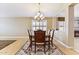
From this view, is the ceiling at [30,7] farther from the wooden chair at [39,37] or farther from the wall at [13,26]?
the wall at [13,26]

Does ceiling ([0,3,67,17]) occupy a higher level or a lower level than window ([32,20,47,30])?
higher

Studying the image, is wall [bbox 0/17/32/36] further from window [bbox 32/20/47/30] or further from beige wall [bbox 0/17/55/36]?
window [bbox 32/20/47/30]

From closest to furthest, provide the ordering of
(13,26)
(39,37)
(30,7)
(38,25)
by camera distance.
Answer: (39,37) → (30,7) → (38,25) → (13,26)

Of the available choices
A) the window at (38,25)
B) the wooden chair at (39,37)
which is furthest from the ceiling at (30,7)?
the window at (38,25)

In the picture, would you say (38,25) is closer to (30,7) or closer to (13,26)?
(13,26)

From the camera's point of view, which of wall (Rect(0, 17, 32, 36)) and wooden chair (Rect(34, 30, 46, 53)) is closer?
wooden chair (Rect(34, 30, 46, 53))

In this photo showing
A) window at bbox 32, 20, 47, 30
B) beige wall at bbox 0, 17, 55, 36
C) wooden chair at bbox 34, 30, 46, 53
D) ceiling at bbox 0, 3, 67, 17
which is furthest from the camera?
beige wall at bbox 0, 17, 55, 36

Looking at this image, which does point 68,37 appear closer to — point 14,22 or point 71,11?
point 71,11

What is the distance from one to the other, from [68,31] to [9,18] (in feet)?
34.7

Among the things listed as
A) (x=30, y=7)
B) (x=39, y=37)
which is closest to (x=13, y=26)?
(x=30, y=7)

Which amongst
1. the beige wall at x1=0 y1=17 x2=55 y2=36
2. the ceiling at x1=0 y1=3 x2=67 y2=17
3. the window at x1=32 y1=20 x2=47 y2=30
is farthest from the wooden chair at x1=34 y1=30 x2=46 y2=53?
the beige wall at x1=0 y1=17 x2=55 y2=36

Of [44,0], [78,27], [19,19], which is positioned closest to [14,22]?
[19,19]

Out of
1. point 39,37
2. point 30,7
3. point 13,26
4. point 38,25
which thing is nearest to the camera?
point 39,37

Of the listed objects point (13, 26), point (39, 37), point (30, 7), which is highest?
point (30, 7)
